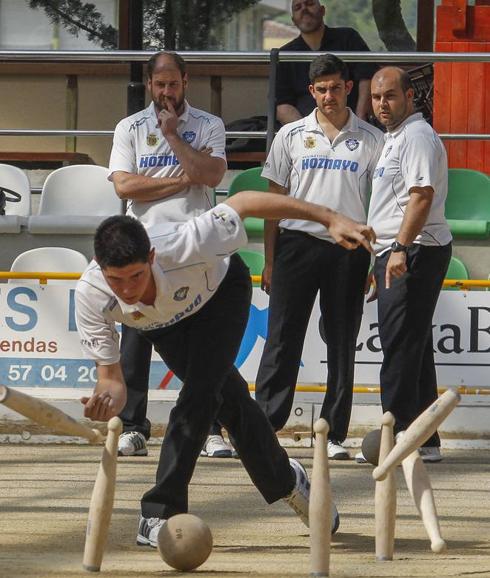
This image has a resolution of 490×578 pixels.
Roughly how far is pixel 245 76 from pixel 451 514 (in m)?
7.10

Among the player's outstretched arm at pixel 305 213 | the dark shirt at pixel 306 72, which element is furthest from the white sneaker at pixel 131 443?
the player's outstretched arm at pixel 305 213

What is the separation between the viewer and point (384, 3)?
12.1 m

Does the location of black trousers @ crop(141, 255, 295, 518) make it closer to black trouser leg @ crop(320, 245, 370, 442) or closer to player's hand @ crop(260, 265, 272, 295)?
black trouser leg @ crop(320, 245, 370, 442)

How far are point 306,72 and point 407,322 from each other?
276cm

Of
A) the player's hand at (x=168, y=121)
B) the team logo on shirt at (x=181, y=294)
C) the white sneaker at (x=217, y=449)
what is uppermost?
the player's hand at (x=168, y=121)

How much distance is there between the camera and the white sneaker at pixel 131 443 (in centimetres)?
763

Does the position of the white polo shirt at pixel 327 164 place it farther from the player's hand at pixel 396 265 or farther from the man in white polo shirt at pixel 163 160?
the player's hand at pixel 396 265

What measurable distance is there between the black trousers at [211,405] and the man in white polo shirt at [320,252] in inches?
71.3

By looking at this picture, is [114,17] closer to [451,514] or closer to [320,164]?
[320,164]

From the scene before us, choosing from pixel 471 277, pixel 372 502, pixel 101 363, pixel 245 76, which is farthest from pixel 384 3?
pixel 101 363

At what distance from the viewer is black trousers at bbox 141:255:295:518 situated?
5129 millimetres

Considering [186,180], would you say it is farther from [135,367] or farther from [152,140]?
[135,367]

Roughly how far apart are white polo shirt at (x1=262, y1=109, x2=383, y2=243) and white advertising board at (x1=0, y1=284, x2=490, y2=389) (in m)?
1.32

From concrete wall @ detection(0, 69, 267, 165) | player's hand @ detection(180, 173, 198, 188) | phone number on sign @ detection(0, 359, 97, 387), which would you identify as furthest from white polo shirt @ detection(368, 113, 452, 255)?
concrete wall @ detection(0, 69, 267, 165)
